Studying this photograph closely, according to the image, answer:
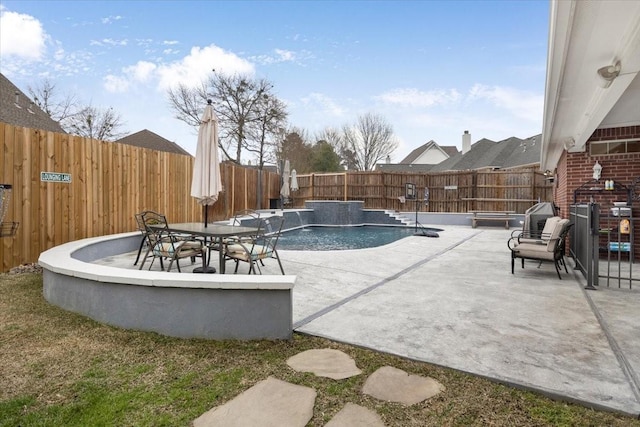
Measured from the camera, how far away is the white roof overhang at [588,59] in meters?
Answer: 2.41

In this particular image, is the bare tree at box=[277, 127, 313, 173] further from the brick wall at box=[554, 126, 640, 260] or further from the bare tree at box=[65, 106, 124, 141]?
the brick wall at box=[554, 126, 640, 260]

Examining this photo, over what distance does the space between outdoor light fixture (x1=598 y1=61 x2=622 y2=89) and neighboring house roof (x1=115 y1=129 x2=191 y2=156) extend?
85.5ft

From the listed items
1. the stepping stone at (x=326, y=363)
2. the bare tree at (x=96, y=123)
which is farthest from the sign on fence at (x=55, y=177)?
the bare tree at (x=96, y=123)

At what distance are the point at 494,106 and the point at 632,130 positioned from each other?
1467 cm

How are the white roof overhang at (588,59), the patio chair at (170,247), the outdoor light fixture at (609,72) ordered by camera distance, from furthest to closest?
the patio chair at (170,247) < the outdoor light fixture at (609,72) < the white roof overhang at (588,59)

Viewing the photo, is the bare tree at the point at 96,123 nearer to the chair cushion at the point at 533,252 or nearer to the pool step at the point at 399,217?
the pool step at the point at 399,217

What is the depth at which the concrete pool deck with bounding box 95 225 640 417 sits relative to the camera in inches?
89.4

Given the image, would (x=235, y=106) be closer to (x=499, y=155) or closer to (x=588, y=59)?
(x=499, y=155)

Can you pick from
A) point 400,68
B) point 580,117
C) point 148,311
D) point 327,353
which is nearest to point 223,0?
point 400,68

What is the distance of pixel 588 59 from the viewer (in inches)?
124

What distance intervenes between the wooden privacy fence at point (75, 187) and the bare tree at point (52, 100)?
70.5 ft

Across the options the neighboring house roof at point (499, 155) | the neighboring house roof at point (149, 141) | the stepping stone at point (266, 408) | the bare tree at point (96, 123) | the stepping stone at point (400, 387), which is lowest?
the stepping stone at point (266, 408)

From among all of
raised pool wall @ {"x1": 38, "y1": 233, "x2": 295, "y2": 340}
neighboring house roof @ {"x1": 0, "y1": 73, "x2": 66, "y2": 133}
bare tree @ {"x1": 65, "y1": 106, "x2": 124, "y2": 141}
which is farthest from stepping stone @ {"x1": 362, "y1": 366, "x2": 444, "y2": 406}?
bare tree @ {"x1": 65, "y1": 106, "x2": 124, "y2": 141}

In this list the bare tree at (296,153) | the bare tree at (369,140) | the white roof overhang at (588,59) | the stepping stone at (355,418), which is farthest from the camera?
the bare tree at (369,140)
